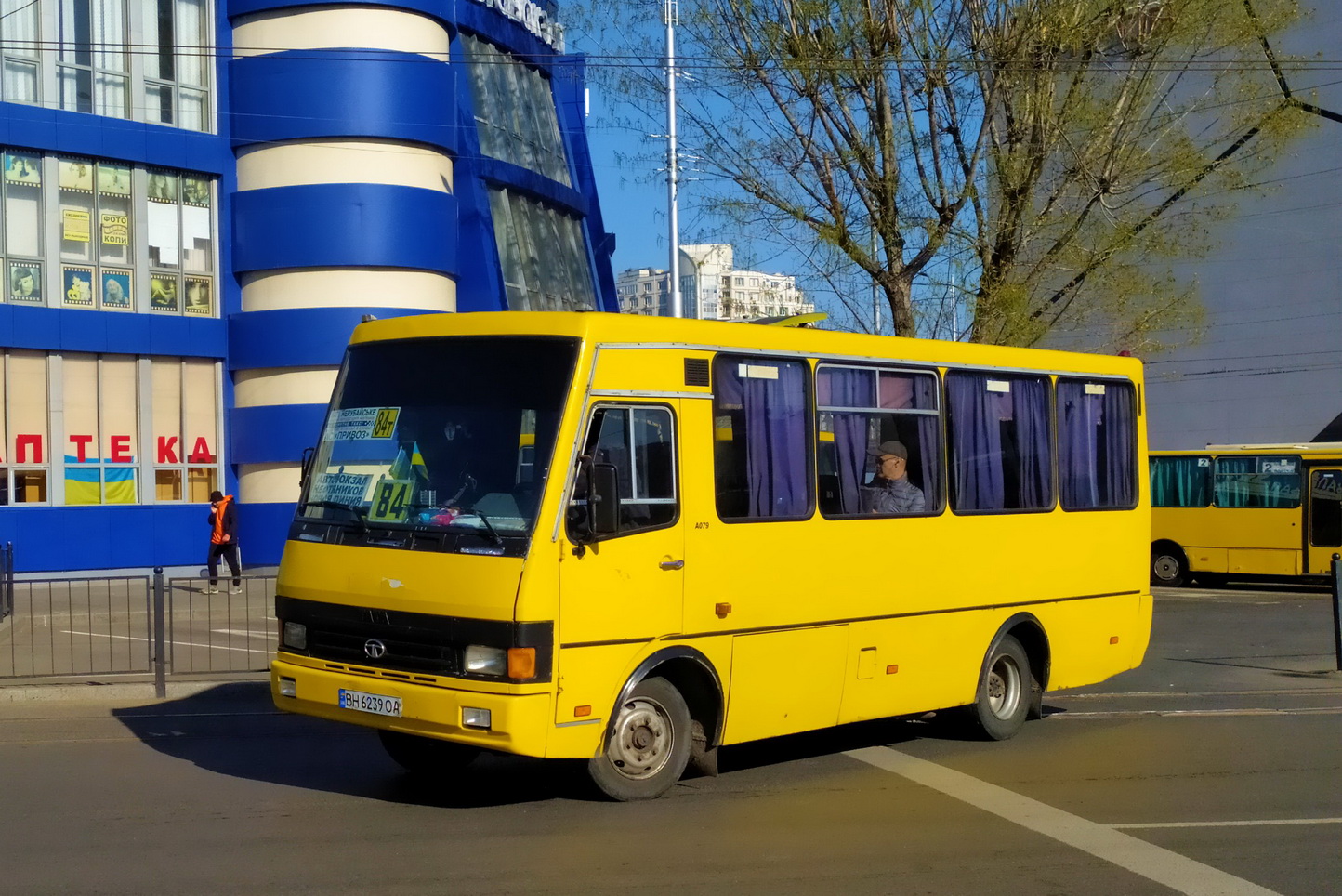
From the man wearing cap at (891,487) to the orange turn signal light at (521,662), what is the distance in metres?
3.10

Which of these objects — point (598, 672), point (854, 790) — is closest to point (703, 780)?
point (854, 790)

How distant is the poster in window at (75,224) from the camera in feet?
89.0

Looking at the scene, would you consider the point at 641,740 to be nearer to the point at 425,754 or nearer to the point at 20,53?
the point at 425,754

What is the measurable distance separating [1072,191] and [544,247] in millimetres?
16241

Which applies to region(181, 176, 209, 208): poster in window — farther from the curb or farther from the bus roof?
the bus roof

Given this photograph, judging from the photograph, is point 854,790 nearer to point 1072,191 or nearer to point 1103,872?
point 1103,872

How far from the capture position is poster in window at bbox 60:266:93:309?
27.2 metres

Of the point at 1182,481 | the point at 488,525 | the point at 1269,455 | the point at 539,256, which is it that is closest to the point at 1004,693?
the point at 488,525

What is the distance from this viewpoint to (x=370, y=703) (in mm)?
8031

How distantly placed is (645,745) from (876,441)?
287cm

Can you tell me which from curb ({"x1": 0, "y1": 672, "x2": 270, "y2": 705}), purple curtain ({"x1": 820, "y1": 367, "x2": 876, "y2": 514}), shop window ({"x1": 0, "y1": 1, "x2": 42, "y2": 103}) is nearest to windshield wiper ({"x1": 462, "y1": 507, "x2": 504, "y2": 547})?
purple curtain ({"x1": 820, "y1": 367, "x2": 876, "y2": 514})

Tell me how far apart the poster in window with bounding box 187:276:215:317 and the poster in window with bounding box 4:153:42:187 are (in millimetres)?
3369

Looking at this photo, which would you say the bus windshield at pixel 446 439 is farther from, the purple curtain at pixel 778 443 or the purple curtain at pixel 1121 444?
the purple curtain at pixel 1121 444

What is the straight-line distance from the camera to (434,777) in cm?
920
